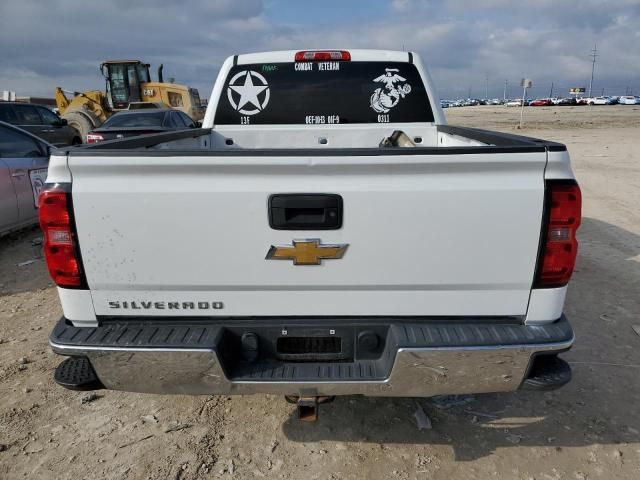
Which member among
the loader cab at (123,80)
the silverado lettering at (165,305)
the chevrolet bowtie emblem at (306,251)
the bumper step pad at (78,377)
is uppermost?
the loader cab at (123,80)

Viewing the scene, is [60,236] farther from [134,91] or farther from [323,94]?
[134,91]

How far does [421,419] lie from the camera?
119 inches

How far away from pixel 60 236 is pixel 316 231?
116 cm

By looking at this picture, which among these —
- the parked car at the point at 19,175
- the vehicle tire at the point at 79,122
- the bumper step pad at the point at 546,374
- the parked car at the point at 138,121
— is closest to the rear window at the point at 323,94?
the bumper step pad at the point at 546,374

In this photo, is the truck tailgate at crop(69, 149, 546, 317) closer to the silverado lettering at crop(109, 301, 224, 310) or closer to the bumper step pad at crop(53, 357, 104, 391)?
the silverado lettering at crop(109, 301, 224, 310)

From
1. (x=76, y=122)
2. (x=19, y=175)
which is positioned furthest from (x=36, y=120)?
(x=19, y=175)

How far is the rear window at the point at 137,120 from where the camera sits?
35.0ft

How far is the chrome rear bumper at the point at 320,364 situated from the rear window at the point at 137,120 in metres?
9.37

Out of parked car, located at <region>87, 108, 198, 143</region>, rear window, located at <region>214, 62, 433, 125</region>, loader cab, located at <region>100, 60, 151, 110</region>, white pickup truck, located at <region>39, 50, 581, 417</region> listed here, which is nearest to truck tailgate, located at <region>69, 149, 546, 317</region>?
white pickup truck, located at <region>39, 50, 581, 417</region>

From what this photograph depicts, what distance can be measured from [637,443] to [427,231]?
78.9 inches

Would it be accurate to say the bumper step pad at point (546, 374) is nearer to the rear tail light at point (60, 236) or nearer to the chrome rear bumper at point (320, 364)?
the chrome rear bumper at point (320, 364)

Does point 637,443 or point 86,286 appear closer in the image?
point 86,286

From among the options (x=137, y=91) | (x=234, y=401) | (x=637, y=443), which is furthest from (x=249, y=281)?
(x=137, y=91)

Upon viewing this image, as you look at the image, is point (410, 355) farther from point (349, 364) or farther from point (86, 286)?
point (86, 286)
